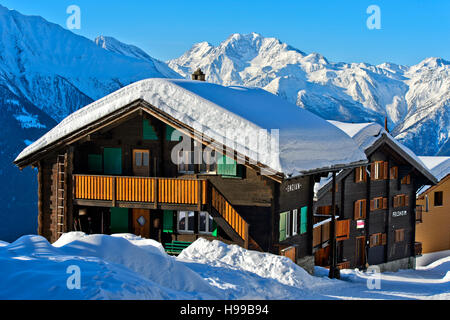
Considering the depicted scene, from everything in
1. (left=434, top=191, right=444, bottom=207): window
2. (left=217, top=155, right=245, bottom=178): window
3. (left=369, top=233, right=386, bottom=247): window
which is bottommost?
(left=369, top=233, right=386, bottom=247): window

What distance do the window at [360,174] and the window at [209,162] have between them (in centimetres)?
1431

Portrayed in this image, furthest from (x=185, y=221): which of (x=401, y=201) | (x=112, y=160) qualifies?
(x=401, y=201)

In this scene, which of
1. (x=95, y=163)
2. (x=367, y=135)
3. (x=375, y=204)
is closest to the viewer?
(x=95, y=163)

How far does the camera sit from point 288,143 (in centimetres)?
2117

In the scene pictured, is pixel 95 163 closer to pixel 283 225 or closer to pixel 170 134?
pixel 170 134

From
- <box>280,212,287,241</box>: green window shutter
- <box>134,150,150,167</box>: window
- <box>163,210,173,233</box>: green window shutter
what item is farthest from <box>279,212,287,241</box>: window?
<box>134,150,150,167</box>: window

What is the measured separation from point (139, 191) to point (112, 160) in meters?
2.79

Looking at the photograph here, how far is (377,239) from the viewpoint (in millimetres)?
37438

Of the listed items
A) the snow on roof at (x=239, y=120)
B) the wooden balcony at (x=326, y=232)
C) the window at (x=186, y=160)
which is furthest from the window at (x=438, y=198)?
the window at (x=186, y=160)

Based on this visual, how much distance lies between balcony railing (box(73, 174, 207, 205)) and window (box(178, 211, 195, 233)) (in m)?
1.98

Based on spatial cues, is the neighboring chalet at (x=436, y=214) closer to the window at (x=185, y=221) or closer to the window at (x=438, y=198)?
the window at (x=438, y=198)

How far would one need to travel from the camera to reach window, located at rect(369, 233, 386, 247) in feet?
121

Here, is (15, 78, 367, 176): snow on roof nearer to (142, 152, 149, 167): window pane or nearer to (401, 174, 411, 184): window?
(142, 152, 149, 167): window pane
